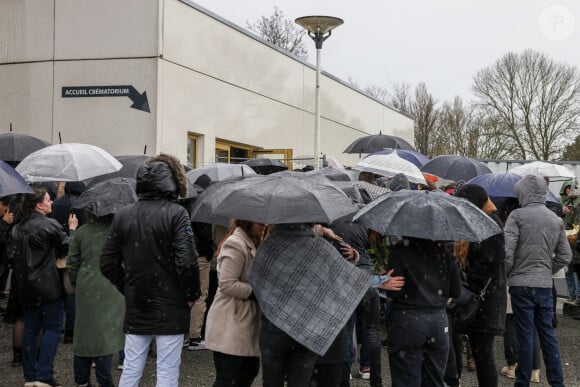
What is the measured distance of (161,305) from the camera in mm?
4516

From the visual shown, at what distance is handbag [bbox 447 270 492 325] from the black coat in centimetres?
4

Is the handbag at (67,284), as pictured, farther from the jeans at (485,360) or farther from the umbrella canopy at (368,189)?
the jeans at (485,360)

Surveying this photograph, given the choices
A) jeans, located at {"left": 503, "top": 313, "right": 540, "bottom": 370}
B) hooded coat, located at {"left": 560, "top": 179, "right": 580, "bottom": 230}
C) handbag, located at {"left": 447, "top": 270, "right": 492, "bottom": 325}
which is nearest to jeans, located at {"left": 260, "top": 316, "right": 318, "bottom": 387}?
handbag, located at {"left": 447, "top": 270, "right": 492, "bottom": 325}

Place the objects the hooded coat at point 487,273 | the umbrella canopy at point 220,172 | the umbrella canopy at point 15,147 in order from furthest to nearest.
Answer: the umbrella canopy at point 15,147 → the umbrella canopy at point 220,172 → the hooded coat at point 487,273

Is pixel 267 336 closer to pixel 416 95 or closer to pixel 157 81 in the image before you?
pixel 157 81

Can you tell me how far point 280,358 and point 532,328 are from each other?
2851 mm

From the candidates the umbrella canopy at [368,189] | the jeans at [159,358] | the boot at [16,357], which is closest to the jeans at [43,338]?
the boot at [16,357]

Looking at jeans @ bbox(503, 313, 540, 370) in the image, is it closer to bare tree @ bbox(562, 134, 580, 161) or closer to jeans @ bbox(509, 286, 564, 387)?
jeans @ bbox(509, 286, 564, 387)

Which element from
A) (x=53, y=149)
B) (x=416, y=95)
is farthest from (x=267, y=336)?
(x=416, y=95)

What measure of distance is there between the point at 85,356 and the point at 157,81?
784cm

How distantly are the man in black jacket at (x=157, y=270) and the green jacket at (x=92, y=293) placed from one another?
106 cm

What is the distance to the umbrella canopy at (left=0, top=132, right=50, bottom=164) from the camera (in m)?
9.48

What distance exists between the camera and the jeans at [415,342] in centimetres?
446

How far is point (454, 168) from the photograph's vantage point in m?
9.63
